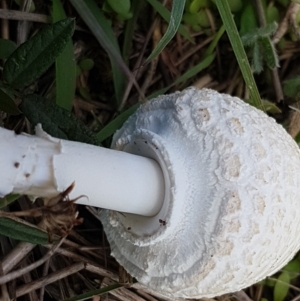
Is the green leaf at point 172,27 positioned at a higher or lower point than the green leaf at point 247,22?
lower

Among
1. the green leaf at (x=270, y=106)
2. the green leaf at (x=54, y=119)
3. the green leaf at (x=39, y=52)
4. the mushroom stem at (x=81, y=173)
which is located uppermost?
the green leaf at (x=270, y=106)

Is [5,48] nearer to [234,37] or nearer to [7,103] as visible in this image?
[7,103]

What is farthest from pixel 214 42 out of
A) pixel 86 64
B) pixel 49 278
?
pixel 49 278

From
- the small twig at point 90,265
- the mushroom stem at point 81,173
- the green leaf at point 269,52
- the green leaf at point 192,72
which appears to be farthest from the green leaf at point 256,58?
the small twig at point 90,265

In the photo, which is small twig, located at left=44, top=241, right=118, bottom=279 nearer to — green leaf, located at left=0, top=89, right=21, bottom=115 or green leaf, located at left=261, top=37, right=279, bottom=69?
green leaf, located at left=0, top=89, right=21, bottom=115

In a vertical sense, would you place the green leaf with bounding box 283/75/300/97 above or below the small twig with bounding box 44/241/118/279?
above

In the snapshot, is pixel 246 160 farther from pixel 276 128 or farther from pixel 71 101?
pixel 71 101

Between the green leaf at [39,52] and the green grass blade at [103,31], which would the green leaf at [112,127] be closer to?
the green grass blade at [103,31]

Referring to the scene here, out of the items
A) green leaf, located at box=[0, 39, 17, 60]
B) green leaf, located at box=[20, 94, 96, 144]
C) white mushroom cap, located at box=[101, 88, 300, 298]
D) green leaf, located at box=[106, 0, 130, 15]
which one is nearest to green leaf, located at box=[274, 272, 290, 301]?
white mushroom cap, located at box=[101, 88, 300, 298]
